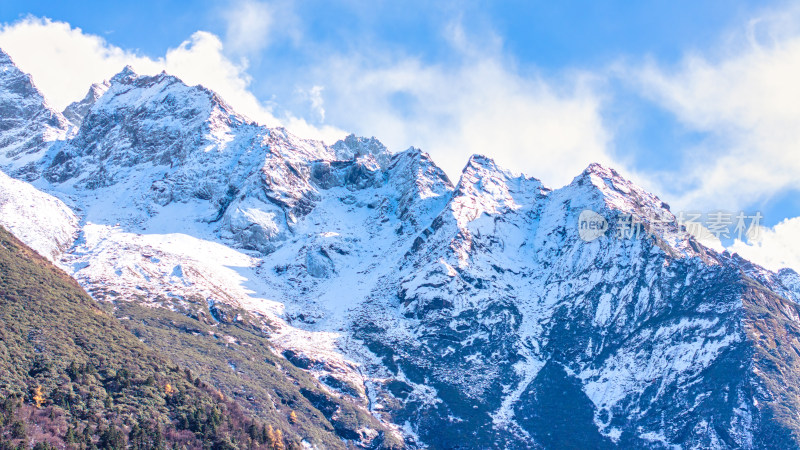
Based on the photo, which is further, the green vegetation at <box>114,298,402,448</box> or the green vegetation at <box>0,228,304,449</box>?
the green vegetation at <box>114,298,402,448</box>

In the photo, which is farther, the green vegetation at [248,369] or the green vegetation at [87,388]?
the green vegetation at [248,369]

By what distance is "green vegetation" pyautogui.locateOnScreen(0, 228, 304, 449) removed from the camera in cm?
9781

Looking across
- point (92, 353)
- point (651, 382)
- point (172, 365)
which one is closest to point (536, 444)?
point (651, 382)

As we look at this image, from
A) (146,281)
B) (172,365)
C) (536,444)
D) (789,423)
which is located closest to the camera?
(172,365)

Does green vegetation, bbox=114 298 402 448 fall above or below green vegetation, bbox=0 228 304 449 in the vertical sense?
above

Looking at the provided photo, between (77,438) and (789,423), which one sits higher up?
(789,423)

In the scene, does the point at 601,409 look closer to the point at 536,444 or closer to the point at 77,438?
the point at 536,444

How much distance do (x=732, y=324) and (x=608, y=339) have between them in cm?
3383

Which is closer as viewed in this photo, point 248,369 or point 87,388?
point 87,388

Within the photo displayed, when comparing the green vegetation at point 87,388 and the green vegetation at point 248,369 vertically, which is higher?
the green vegetation at point 248,369

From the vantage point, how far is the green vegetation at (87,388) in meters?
97.8

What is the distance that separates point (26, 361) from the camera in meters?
106

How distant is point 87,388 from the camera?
107438 millimetres

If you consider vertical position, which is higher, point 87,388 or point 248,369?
point 248,369
